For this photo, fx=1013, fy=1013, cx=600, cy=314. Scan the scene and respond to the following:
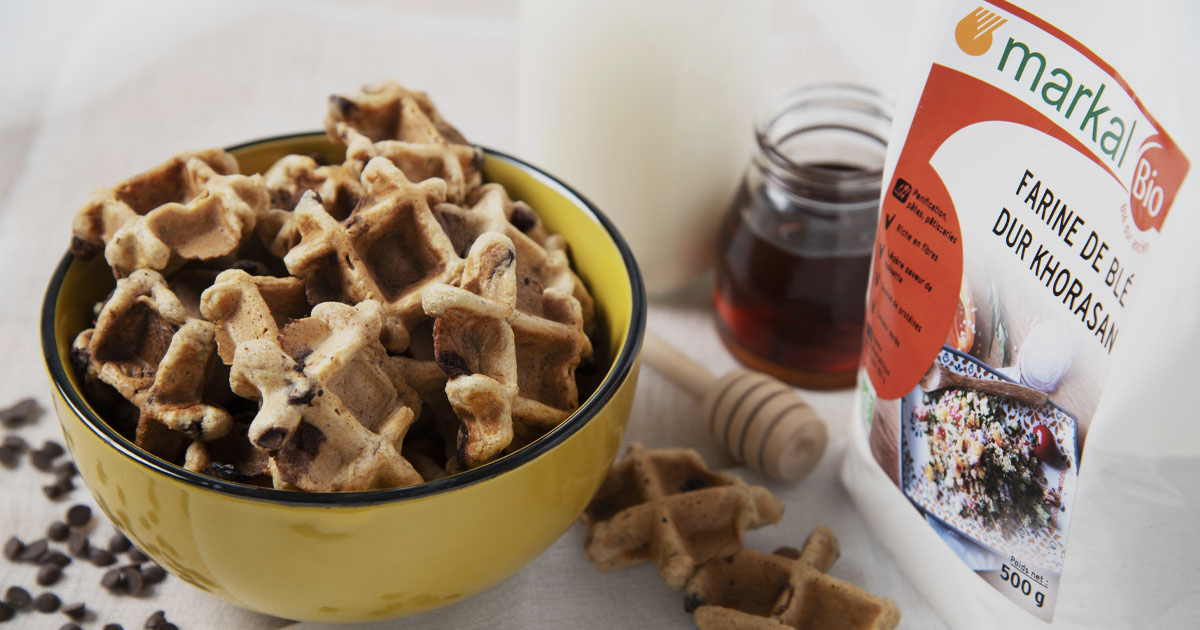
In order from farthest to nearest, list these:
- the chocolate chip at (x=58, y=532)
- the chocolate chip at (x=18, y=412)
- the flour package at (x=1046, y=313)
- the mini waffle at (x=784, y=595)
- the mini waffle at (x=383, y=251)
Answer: the chocolate chip at (x=18, y=412)
the chocolate chip at (x=58, y=532)
the mini waffle at (x=784, y=595)
the mini waffle at (x=383, y=251)
the flour package at (x=1046, y=313)

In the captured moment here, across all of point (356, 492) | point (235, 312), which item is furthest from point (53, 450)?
point (356, 492)

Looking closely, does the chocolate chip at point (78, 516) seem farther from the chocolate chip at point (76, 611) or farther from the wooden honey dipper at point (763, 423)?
the wooden honey dipper at point (763, 423)

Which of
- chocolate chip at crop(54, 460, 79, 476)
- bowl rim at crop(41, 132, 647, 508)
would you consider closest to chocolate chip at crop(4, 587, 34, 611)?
chocolate chip at crop(54, 460, 79, 476)

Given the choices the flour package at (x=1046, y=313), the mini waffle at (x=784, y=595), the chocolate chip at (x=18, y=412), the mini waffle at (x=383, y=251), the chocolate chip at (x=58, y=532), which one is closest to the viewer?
the flour package at (x=1046, y=313)

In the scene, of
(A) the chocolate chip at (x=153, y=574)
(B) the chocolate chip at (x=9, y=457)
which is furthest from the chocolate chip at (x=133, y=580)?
(B) the chocolate chip at (x=9, y=457)

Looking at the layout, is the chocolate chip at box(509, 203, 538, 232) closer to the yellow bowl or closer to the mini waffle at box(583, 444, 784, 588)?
the yellow bowl

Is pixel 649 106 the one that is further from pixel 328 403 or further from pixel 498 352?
pixel 328 403

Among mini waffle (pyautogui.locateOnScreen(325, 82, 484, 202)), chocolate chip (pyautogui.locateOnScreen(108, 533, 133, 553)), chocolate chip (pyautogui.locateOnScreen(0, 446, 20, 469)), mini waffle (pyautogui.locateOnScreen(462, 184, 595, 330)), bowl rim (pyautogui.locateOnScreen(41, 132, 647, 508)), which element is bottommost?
chocolate chip (pyautogui.locateOnScreen(108, 533, 133, 553))
